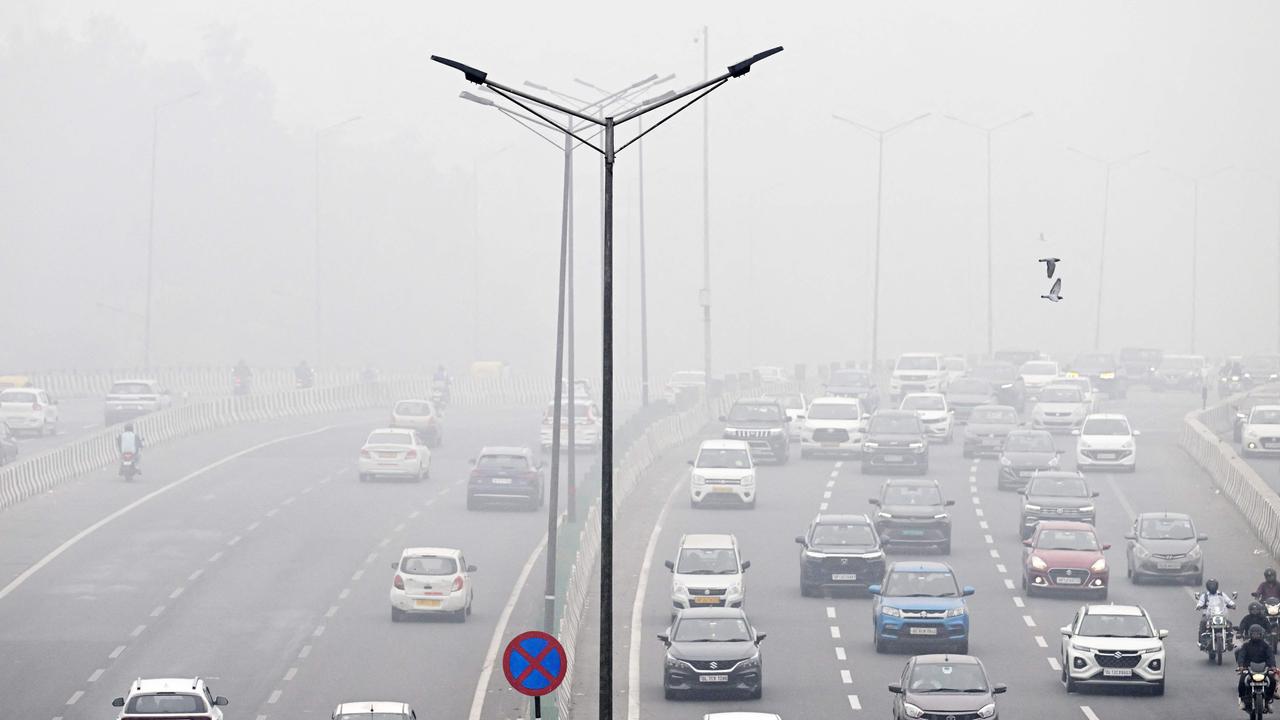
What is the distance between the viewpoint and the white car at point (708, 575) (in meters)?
37.4

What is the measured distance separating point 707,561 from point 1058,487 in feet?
36.3

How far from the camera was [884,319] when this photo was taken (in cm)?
16725

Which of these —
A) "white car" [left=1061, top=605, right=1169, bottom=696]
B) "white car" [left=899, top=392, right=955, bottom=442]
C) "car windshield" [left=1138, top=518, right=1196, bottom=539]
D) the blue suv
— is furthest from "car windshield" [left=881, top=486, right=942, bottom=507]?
"white car" [left=899, top=392, right=955, bottom=442]

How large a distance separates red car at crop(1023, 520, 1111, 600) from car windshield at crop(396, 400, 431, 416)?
95.8 ft

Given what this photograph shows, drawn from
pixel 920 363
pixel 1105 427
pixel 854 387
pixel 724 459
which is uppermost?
pixel 920 363

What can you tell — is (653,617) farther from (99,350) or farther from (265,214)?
(265,214)

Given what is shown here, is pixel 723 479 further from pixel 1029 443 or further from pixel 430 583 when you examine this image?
pixel 430 583

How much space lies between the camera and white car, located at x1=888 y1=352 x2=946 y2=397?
267 feet

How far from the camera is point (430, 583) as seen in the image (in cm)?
3778

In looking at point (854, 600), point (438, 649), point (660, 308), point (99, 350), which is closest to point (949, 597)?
point (854, 600)

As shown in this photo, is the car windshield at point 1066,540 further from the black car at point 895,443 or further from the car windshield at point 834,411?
the car windshield at point 834,411

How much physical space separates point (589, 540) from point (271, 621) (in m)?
6.95

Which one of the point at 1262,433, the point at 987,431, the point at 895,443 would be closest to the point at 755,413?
the point at 895,443

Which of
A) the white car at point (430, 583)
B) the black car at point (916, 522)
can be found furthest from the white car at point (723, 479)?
the white car at point (430, 583)
